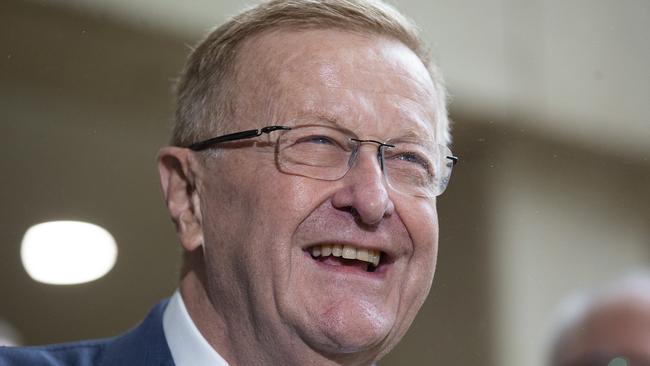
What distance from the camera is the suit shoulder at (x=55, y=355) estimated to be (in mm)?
1810

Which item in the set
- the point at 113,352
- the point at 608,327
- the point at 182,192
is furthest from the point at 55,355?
the point at 608,327

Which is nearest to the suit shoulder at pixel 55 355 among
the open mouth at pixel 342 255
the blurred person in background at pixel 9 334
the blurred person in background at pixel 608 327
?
the blurred person in background at pixel 9 334

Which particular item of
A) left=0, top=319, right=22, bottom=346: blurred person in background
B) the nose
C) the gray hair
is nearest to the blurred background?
left=0, top=319, right=22, bottom=346: blurred person in background

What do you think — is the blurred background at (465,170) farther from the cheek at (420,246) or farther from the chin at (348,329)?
the chin at (348,329)

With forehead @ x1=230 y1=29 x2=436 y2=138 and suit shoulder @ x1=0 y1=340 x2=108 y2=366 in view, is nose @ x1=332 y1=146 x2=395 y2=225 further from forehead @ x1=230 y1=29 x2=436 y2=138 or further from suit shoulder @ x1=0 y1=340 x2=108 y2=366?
suit shoulder @ x1=0 y1=340 x2=108 y2=366

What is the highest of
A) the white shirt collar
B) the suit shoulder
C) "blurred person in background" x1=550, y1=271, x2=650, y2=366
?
"blurred person in background" x1=550, y1=271, x2=650, y2=366

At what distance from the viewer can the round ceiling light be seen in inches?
89.7

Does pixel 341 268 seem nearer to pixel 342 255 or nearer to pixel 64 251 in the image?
pixel 342 255

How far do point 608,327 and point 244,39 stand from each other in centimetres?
100

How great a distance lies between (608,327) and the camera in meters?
2.15

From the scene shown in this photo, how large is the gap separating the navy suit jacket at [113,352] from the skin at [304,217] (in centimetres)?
8

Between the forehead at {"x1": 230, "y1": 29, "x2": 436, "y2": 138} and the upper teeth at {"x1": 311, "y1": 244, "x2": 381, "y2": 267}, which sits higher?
the forehead at {"x1": 230, "y1": 29, "x2": 436, "y2": 138}

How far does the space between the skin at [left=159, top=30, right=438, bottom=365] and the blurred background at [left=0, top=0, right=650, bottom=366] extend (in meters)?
0.46

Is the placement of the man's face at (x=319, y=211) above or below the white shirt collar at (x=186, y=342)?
above
